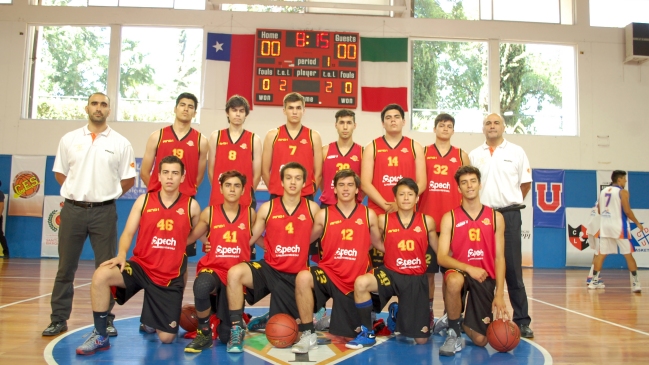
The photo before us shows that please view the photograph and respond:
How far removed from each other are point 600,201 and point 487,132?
4.92m

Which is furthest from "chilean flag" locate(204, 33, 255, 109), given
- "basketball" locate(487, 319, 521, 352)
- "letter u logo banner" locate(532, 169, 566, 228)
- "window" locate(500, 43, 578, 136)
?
"basketball" locate(487, 319, 521, 352)

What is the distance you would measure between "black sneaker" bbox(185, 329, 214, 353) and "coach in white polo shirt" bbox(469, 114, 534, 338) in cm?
259

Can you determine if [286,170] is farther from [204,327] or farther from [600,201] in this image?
[600,201]

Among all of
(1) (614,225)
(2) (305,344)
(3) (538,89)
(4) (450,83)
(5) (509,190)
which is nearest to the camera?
(2) (305,344)

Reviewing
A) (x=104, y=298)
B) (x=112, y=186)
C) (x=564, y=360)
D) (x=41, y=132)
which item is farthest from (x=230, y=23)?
(x=564, y=360)

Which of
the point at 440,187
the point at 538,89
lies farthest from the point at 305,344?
the point at 538,89

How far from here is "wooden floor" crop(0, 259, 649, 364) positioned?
3744 mm

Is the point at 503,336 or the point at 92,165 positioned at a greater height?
the point at 92,165

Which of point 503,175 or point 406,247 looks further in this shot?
point 503,175

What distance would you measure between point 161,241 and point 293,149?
1.58 m

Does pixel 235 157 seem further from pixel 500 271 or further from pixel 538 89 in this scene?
pixel 538 89

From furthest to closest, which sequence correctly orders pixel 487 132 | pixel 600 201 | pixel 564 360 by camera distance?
pixel 600 201 → pixel 487 132 → pixel 564 360

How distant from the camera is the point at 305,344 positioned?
3.63 metres

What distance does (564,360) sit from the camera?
11.8 feet
